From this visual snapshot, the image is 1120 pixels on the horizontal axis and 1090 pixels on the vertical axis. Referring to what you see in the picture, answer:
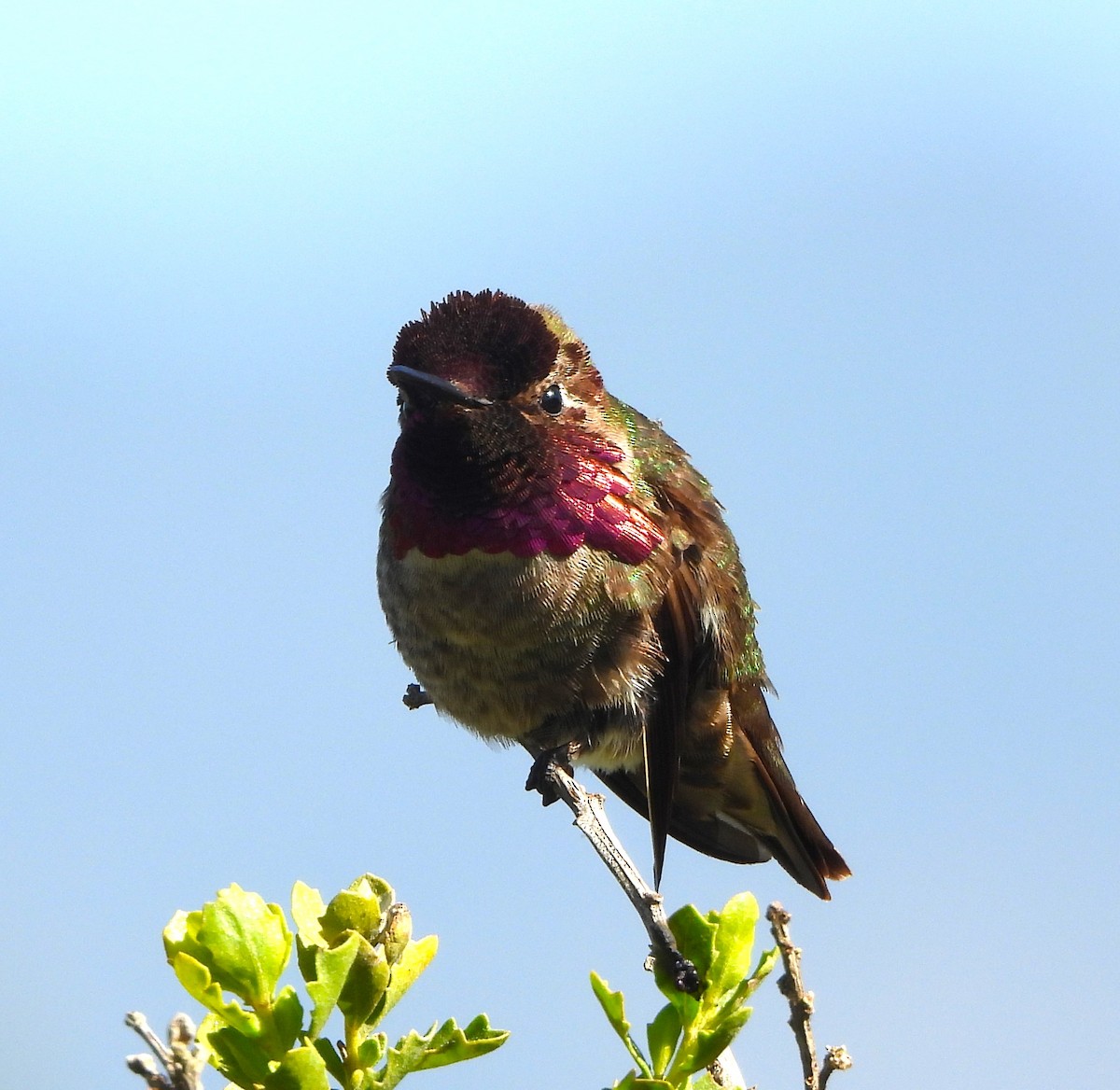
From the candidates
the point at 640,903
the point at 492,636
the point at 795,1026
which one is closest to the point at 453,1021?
the point at 795,1026

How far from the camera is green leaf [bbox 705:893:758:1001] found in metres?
→ 2.04

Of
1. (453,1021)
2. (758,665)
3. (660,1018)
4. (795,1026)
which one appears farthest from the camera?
(758,665)

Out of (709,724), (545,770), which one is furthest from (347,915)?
(709,724)

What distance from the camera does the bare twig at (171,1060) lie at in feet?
4.48

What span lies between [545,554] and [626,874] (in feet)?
6.82

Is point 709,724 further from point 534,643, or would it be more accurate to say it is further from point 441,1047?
point 441,1047

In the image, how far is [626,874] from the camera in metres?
2.69

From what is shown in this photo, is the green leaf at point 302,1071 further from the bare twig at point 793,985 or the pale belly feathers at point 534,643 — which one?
the pale belly feathers at point 534,643

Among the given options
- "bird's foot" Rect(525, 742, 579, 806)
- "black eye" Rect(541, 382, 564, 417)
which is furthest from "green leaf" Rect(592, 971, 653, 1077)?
"black eye" Rect(541, 382, 564, 417)

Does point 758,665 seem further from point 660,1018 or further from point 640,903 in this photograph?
point 660,1018

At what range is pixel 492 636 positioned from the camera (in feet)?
15.5

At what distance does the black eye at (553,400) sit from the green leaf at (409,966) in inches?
123

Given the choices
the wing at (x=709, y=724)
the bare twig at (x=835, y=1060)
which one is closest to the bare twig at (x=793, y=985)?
the bare twig at (x=835, y=1060)

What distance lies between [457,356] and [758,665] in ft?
6.56
